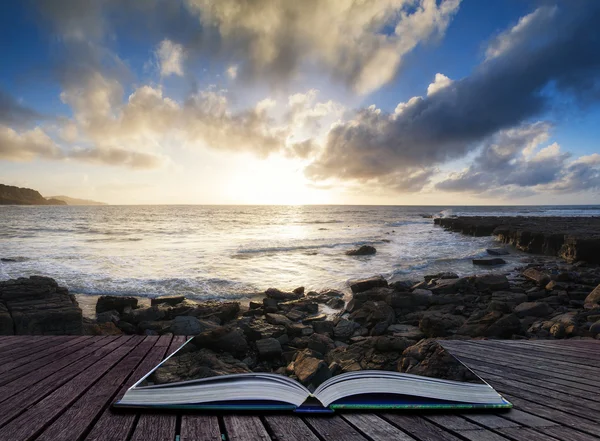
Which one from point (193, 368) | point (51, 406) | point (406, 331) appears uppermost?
point (51, 406)

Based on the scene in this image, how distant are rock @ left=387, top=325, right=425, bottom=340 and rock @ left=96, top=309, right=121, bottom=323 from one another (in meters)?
8.61

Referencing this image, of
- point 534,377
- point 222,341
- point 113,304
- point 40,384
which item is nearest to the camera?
point 40,384

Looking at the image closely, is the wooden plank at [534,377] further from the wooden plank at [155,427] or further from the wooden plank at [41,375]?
the wooden plank at [41,375]

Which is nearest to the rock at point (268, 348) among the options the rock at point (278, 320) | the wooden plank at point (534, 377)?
the rock at point (278, 320)

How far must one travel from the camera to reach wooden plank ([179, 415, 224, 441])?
1.85m

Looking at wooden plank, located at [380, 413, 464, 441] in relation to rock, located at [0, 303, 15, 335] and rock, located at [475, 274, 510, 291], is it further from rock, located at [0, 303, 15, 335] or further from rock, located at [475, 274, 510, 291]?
rock, located at [475, 274, 510, 291]

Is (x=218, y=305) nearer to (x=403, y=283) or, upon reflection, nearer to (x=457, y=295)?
(x=403, y=283)

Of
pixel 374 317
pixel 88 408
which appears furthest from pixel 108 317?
pixel 88 408

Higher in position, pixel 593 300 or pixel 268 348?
pixel 593 300

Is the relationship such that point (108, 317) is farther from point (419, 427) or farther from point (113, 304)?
point (419, 427)

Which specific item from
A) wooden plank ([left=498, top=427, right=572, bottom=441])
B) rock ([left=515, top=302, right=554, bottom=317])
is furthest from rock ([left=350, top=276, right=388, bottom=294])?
wooden plank ([left=498, top=427, right=572, bottom=441])

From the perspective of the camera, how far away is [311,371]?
5.66m

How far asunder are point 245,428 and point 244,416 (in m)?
0.14

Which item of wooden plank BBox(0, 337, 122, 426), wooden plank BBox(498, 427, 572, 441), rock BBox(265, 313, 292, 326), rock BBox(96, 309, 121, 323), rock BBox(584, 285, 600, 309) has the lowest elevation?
rock BBox(96, 309, 121, 323)
